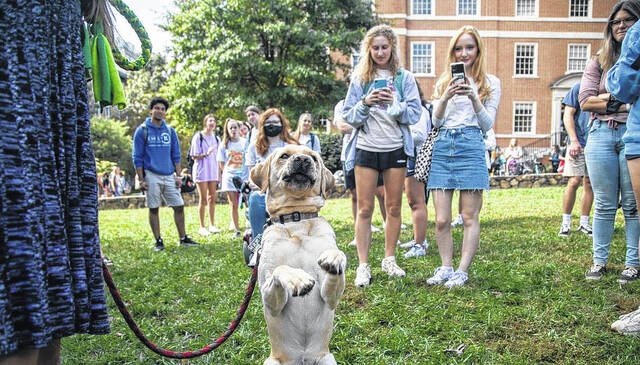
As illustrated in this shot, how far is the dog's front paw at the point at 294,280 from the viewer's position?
1939 mm

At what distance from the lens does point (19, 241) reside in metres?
1.44

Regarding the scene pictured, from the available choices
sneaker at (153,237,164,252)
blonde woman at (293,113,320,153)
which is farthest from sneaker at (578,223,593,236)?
sneaker at (153,237,164,252)

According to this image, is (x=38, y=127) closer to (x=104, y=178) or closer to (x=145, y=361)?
(x=145, y=361)

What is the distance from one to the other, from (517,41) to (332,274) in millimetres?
32727

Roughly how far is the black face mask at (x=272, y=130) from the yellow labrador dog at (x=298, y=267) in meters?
3.16

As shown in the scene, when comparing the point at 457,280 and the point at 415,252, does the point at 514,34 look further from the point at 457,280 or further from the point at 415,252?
the point at 457,280

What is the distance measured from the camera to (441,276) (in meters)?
4.29

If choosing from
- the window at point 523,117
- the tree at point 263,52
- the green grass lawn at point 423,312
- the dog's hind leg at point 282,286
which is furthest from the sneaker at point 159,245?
the window at point 523,117

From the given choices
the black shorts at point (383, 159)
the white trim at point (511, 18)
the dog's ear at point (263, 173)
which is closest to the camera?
the dog's ear at point (263, 173)

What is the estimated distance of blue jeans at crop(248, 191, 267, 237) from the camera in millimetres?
5223

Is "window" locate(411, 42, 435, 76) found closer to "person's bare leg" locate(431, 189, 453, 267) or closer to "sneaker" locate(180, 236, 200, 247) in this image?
"sneaker" locate(180, 236, 200, 247)

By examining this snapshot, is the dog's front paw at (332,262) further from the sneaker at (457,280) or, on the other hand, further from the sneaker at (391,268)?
the sneaker at (391,268)

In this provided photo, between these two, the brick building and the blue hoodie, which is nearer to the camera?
the blue hoodie

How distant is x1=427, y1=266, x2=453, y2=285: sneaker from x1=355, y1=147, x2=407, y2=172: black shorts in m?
1.08
